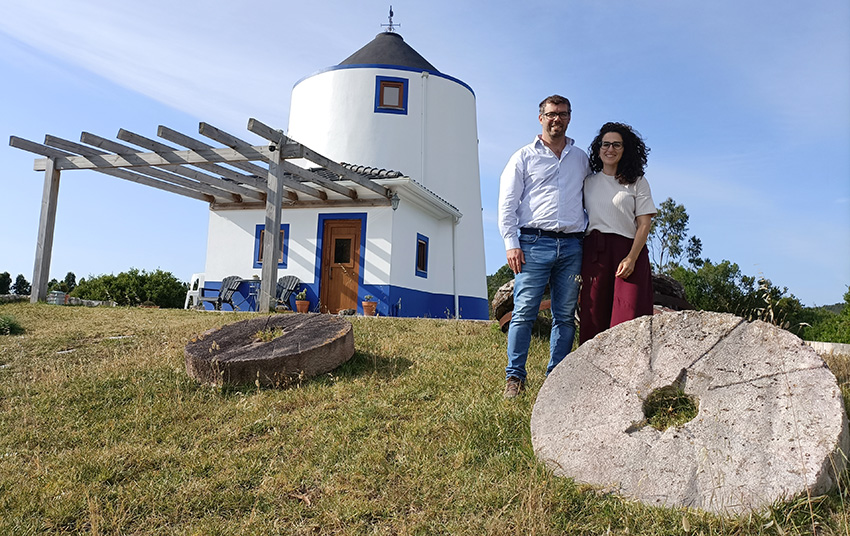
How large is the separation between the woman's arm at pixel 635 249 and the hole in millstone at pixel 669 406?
2.75ft

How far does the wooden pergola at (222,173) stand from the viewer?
413 inches

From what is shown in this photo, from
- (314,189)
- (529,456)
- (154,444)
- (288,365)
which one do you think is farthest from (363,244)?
(529,456)

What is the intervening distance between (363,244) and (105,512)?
9.63 meters

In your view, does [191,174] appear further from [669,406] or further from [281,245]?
[669,406]

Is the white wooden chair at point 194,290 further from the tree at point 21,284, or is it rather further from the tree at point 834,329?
the tree at point 834,329

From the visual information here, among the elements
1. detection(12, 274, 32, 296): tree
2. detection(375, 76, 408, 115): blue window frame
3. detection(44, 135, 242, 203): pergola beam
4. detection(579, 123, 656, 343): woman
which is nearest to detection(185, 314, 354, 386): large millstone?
detection(579, 123, 656, 343): woman

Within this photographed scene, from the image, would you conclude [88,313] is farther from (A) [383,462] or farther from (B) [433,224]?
(A) [383,462]

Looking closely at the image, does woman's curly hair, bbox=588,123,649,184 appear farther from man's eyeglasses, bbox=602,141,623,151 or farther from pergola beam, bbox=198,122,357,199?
pergola beam, bbox=198,122,357,199

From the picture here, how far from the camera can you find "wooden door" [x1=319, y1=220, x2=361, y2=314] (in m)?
12.8

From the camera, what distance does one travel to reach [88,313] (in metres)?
10.3

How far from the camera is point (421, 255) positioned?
1389cm

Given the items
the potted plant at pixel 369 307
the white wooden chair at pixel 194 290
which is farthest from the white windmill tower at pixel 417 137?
the white wooden chair at pixel 194 290

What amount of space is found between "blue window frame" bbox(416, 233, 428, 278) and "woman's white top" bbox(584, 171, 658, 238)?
31.2 ft

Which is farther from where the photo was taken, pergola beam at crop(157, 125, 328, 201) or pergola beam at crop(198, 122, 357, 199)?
pergola beam at crop(157, 125, 328, 201)
